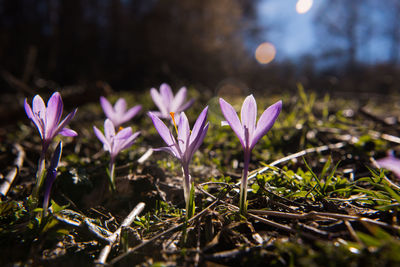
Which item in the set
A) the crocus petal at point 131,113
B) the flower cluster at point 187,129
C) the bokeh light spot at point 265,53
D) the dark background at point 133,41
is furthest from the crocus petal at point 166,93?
the bokeh light spot at point 265,53

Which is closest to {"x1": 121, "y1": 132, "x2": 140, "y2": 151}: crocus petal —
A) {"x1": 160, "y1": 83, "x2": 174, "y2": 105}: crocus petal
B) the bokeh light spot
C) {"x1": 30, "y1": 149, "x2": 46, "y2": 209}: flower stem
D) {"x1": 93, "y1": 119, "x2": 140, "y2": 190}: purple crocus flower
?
{"x1": 93, "y1": 119, "x2": 140, "y2": 190}: purple crocus flower

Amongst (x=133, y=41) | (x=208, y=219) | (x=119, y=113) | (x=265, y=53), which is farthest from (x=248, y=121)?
(x=265, y=53)

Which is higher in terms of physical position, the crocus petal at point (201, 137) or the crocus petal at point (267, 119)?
the crocus petal at point (267, 119)

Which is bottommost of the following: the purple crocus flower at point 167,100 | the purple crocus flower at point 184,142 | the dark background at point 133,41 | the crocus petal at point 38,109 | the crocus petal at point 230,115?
the purple crocus flower at point 184,142

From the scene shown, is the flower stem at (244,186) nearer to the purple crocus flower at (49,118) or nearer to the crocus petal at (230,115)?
Answer: the crocus petal at (230,115)

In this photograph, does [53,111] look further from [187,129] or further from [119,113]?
[119,113]

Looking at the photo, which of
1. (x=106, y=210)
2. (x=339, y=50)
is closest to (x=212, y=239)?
(x=106, y=210)
